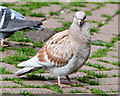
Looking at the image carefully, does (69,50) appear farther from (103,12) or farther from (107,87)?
(103,12)

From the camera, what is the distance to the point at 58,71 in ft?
14.1

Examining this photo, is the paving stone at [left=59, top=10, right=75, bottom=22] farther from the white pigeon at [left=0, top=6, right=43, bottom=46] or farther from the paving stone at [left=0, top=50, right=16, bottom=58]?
the paving stone at [left=0, top=50, right=16, bottom=58]

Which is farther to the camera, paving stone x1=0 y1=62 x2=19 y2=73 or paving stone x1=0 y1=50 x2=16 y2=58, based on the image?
paving stone x1=0 y1=50 x2=16 y2=58

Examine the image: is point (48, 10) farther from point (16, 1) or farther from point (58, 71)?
point (58, 71)

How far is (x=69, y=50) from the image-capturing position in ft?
13.8

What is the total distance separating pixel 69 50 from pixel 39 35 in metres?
2.90

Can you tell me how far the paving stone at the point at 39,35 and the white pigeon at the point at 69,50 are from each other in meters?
2.40

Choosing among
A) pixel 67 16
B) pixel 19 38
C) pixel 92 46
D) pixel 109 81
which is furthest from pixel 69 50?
pixel 67 16

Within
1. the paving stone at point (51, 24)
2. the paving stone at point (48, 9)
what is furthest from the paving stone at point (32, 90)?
the paving stone at point (48, 9)

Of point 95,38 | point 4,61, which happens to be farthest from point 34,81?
point 95,38

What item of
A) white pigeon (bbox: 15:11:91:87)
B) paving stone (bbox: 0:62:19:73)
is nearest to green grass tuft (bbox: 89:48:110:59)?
paving stone (bbox: 0:62:19:73)

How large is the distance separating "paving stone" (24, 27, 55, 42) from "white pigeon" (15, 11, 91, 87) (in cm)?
240

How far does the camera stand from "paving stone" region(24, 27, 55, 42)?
6.76 meters

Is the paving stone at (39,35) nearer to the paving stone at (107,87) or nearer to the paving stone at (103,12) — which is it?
the paving stone at (103,12)
